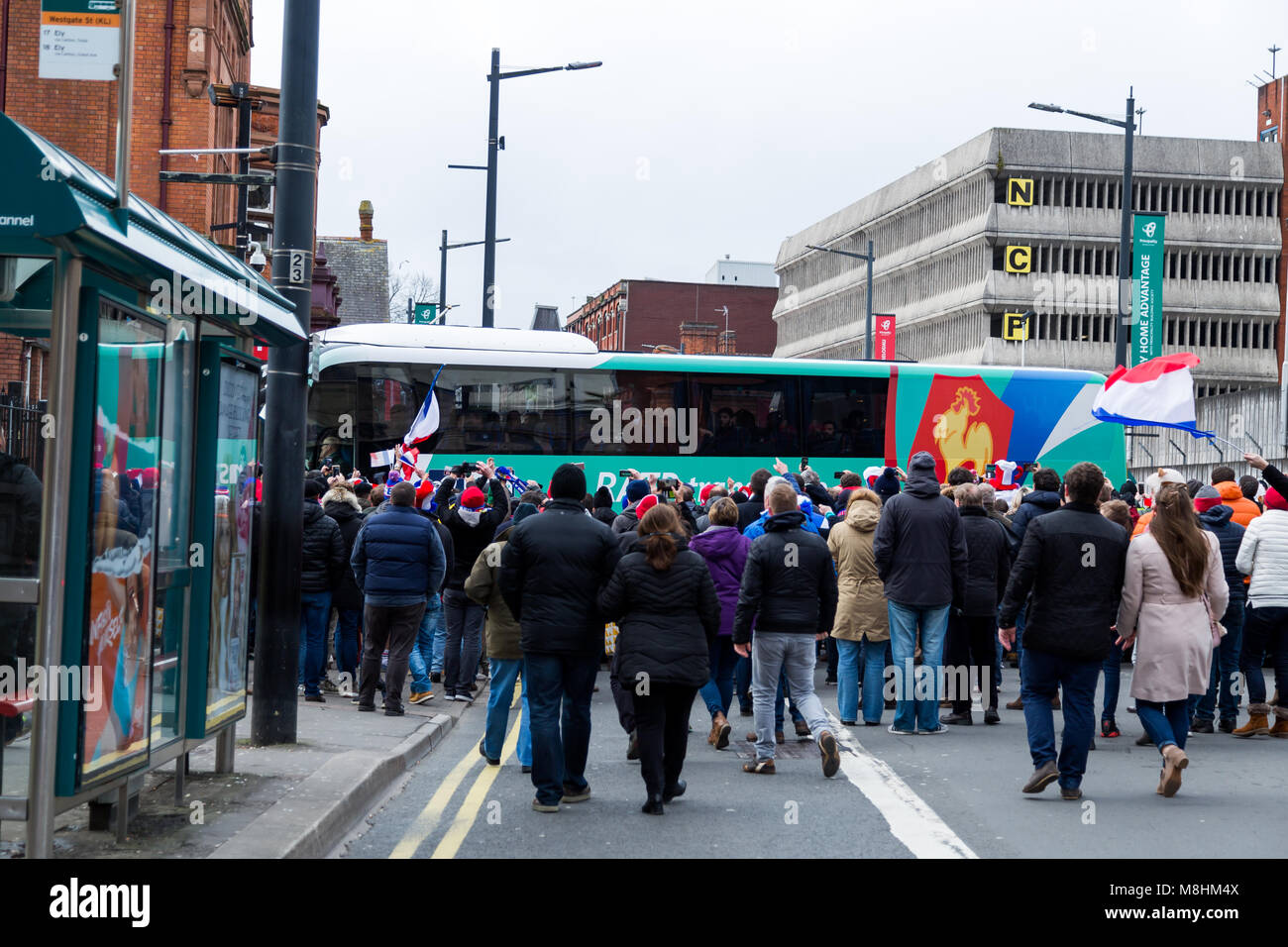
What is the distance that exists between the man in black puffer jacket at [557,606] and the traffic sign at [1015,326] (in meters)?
66.4

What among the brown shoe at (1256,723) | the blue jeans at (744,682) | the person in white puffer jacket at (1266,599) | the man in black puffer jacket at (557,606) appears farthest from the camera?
the blue jeans at (744,682)

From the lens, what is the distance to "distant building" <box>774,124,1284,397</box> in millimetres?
72062

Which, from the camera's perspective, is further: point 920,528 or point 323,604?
point 323,604

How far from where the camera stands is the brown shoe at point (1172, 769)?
861 centimetres

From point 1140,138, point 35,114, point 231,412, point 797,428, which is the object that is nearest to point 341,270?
point 35,114

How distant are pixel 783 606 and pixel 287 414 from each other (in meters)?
3.53

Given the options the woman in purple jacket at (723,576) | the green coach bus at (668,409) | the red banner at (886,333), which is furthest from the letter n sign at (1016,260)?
the woman in purple jacket at (723,576)

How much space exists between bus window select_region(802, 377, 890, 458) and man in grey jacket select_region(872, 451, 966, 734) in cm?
1332

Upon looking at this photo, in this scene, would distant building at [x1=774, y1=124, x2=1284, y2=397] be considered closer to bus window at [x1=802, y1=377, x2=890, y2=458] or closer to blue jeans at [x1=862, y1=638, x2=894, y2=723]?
bus window at [x1=802, y1=377, x2=890, y2=458]

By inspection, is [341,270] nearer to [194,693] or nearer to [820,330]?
[820,330]

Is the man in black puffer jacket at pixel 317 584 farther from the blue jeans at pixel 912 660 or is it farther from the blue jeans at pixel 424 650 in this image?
the blue jeans at pixel 912 660

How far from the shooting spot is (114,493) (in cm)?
639
